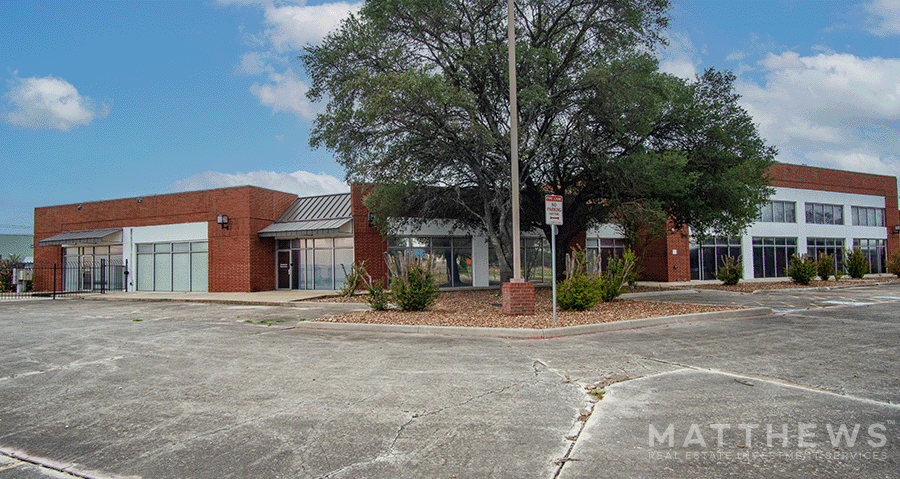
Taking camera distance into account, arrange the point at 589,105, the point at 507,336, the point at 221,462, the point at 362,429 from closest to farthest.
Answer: the point at 221,462, the point at 362,429, the point at 507,336, the point at 589,105

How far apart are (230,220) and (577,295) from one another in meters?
18.3

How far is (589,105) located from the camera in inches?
656

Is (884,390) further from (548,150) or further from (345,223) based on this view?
(345,223)

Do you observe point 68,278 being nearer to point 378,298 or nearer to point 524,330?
point 378,298

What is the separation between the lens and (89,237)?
2827 cm

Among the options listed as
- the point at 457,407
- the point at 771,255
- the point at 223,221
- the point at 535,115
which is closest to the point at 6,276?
the point at 223,221

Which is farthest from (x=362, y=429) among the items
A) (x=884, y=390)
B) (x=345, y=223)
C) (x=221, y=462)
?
(x=345, y=223)

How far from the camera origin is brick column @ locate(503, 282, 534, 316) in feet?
41.3

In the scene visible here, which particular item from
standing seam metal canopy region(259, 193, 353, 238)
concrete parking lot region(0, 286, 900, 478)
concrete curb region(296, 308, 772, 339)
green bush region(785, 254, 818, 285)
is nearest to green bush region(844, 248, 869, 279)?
green bush region(785, 254, 818, 285)

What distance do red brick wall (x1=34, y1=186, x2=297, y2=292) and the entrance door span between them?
13.6 inches

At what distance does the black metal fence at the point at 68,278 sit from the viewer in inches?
1151

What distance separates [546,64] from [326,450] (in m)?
15.3

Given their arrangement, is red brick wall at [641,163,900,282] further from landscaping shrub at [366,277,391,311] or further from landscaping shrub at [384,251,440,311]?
landscaping shrub at [366,277,391,311]

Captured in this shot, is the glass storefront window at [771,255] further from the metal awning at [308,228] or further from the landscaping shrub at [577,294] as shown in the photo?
the metal awning at [308,228]
